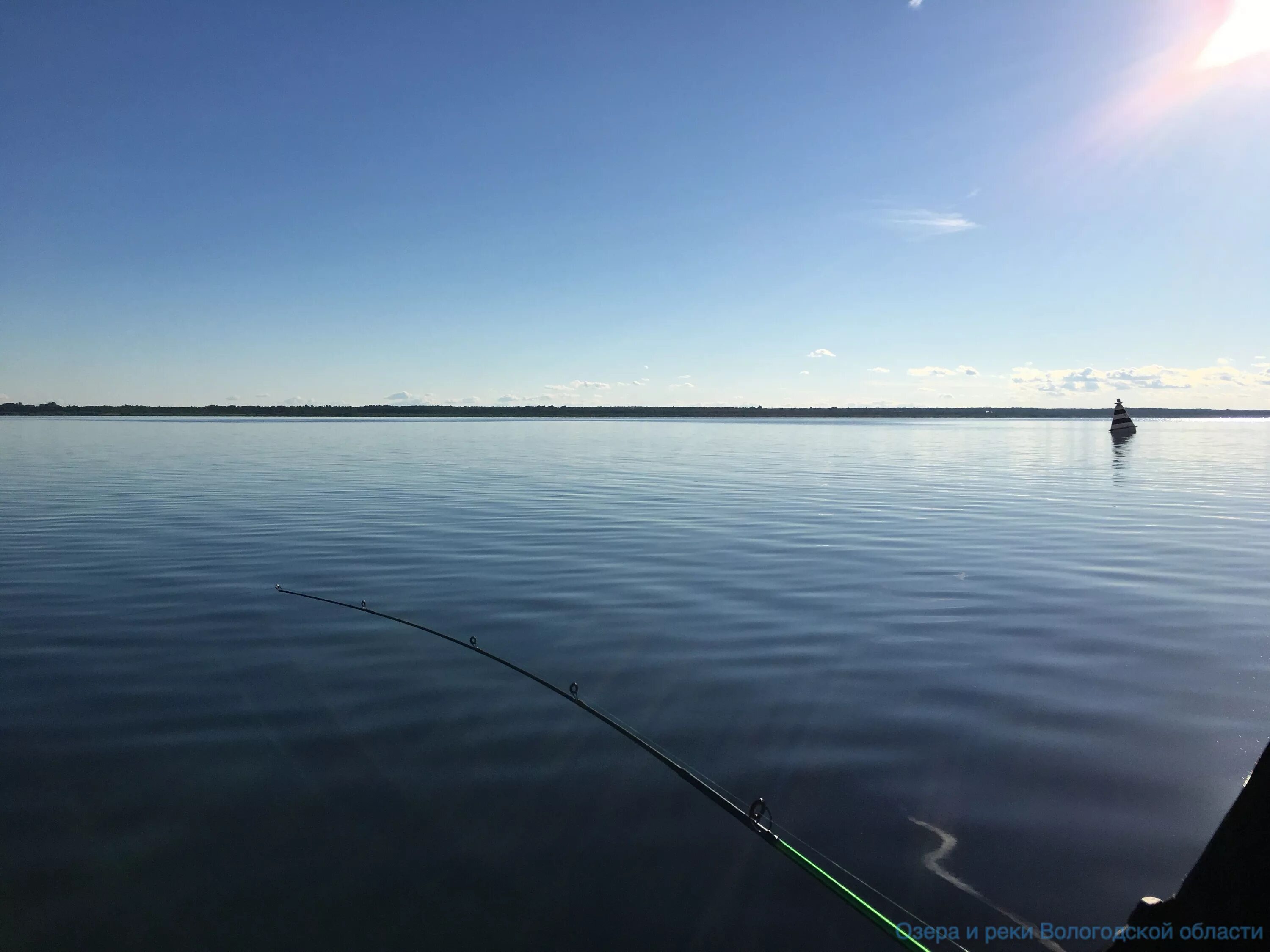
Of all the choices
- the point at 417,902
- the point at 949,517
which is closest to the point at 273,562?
the point at 417,902

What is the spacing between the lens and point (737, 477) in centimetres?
3269

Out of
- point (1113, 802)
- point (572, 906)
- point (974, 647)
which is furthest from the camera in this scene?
point (974, 647)

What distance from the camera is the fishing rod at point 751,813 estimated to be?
4262mm

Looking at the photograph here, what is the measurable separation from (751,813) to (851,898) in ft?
3.10

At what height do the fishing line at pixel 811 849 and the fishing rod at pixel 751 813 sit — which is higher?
the fishing rod at pixel 751 813

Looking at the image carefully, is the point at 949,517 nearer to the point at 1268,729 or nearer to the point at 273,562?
the point at 1268,729

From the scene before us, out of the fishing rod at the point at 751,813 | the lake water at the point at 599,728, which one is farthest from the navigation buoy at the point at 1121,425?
the fishing rod at the point at 751,813

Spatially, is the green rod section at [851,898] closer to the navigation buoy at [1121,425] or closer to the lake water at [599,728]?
the lake water at [599,728]

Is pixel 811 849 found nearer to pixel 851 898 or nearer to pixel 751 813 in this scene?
pixel 751 813

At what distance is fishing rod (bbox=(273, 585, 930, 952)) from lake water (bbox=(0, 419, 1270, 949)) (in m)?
0.16

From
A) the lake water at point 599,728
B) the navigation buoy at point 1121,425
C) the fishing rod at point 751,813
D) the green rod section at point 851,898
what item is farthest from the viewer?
the navigation buoy at point 1121,425

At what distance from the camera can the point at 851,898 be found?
14.3 feet

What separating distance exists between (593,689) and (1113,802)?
4.67 metres

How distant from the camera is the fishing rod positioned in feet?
14.0
